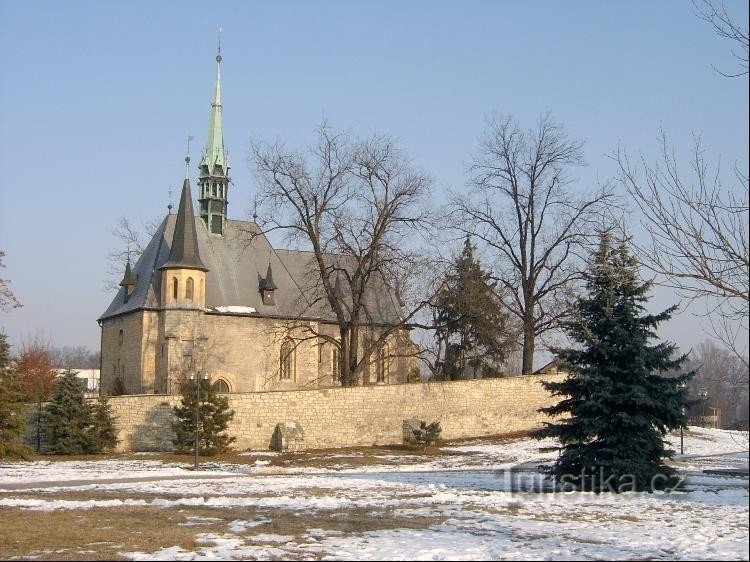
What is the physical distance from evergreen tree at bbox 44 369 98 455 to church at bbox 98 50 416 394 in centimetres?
897

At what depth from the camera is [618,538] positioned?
37.3ft

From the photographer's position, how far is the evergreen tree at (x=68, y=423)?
29656mm

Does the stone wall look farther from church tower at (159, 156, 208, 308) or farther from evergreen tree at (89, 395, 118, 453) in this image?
church tower at (159, 156, 208, 308)

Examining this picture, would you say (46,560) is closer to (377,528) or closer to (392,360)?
(377,528)

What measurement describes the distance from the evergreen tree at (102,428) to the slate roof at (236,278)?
451 inches

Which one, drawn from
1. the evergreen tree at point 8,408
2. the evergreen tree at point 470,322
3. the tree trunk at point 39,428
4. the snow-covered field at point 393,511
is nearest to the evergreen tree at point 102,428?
the tree trunk at point 39,428

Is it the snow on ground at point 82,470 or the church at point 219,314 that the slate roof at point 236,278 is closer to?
the church at point 219,314

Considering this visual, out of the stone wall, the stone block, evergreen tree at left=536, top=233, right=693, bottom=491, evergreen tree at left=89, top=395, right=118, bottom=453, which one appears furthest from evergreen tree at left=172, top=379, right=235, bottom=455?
evergreen tree at left=536, top=233, right=693, bottom=491

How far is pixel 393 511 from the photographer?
14.2 m

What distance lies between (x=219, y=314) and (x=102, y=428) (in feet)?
42.1

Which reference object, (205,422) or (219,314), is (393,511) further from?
(219,314)

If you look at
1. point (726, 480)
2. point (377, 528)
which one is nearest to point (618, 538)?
point (377, 528)

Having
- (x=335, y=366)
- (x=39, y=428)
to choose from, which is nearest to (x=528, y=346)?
(x=335, y=366)

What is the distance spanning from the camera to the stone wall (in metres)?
31.0
